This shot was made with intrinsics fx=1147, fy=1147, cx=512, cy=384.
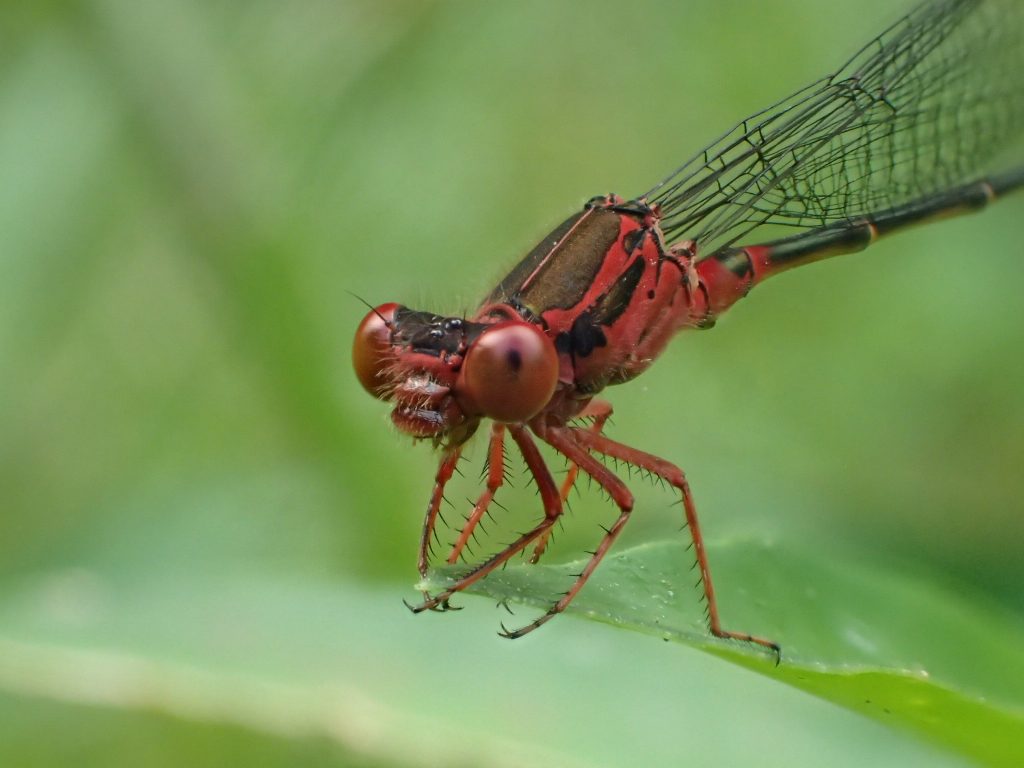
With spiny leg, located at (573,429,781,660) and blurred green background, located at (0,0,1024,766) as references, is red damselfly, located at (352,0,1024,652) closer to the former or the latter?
spiny leg, located at (573,429,781,660)

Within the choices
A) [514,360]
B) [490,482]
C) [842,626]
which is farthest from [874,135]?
[842,626]

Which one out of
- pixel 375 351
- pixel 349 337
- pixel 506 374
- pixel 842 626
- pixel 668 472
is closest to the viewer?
pixel 842 626

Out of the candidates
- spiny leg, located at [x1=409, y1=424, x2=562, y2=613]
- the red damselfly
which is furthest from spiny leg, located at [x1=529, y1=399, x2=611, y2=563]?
spiny leg, located at [x1=409, y1=424, x2=562, y2=613]

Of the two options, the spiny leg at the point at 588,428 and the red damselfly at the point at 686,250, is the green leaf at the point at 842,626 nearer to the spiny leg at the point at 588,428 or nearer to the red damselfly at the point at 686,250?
the red damselfly at the point at 686,250

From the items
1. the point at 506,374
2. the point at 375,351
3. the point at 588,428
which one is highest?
the point at 375,351

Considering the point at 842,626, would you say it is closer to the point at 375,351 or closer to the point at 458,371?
the point at 458,371

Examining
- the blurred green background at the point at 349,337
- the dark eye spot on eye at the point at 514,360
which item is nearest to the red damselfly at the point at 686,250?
the dark eye spot on eye at the point at 514,360

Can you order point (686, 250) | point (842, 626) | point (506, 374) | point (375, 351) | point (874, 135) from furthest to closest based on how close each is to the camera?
point (874, 135), point (686, 250), point (375, 351), point (506, 374), point (842, 626)
